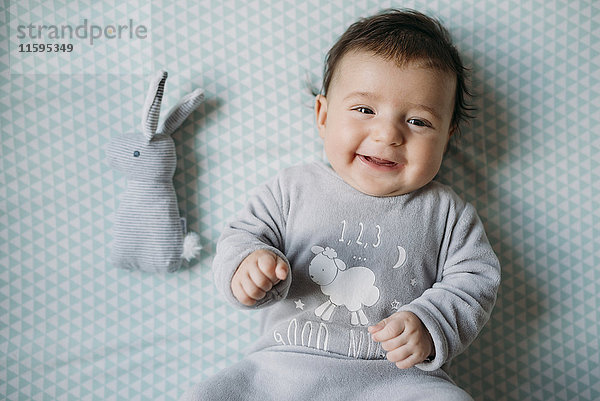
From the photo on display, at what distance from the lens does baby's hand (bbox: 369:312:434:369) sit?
97cm

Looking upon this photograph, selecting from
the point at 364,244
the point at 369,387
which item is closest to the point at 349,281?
the point at 364,244

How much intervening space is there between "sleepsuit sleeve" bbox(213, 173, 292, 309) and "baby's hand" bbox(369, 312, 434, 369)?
19 cm

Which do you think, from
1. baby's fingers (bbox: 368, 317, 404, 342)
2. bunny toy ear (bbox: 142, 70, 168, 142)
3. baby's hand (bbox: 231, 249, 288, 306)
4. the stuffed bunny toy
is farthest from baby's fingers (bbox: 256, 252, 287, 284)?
bunny toy ear (bbox: 142, 70, 168, 142)

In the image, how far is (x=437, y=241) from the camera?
1.14 meters

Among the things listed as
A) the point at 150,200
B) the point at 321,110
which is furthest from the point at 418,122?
the point at 150,200

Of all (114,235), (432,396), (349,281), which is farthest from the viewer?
(114,235)

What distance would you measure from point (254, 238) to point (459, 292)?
1.35 ft

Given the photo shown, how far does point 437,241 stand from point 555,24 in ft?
1.94

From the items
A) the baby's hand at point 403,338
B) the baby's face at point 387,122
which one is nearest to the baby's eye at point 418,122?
the baby's face at point 387,122

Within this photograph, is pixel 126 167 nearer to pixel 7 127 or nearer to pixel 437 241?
pixel 7 127

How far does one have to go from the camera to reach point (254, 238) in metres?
1.07

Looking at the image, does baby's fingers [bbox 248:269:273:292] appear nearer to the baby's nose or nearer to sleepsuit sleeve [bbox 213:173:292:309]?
sleepsuit sleeve [bbox 213:173:292:309]

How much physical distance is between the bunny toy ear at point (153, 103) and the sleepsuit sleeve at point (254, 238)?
26 centimetres

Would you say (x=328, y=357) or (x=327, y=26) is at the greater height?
(x=327, y=26)
